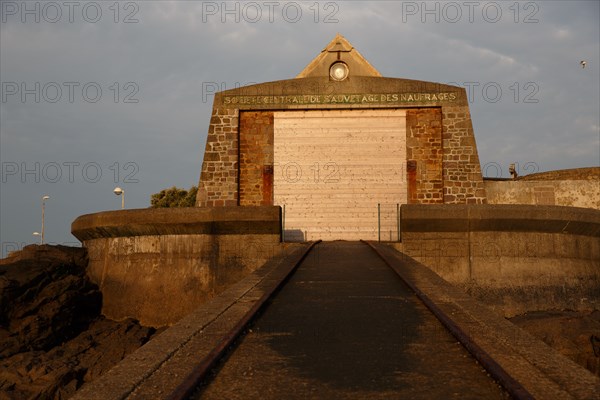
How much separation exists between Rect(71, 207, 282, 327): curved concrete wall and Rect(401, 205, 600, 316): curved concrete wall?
3112 millimetres

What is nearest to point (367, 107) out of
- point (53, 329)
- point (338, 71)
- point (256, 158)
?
point (338, 71)

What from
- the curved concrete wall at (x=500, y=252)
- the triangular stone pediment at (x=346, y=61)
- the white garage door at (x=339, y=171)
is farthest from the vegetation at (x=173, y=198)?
the curved concrete wall at (x=500, y=252)

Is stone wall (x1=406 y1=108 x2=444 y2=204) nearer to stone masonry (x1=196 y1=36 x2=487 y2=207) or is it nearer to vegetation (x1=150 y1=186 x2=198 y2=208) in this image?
stone masonry (x1=196 y1=36 x2=487 y2=207)

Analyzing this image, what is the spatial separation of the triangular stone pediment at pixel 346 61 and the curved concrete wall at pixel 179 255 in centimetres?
923

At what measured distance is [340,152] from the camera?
1681 centimetres

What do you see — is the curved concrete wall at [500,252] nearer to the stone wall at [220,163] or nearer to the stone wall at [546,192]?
the stone wall at [546,192]

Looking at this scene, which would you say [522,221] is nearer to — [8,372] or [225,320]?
[225,320]

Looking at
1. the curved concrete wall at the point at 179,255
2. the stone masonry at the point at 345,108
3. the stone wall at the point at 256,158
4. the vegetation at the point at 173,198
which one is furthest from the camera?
the vegetation at the point at 173,198

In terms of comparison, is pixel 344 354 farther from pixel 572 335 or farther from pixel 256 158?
pixel 256 158

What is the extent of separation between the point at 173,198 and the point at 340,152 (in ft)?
100

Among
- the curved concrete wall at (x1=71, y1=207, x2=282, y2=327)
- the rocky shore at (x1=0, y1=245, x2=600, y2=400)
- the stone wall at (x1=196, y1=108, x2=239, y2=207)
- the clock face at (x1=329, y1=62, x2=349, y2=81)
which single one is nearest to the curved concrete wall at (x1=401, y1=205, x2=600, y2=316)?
the rocky shore at (x1=0, y1=245, x2=600, y2=400)

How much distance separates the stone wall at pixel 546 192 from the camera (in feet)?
55.4

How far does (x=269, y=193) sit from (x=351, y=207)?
91.7 inches

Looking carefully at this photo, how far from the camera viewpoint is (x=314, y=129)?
55.7 ft
